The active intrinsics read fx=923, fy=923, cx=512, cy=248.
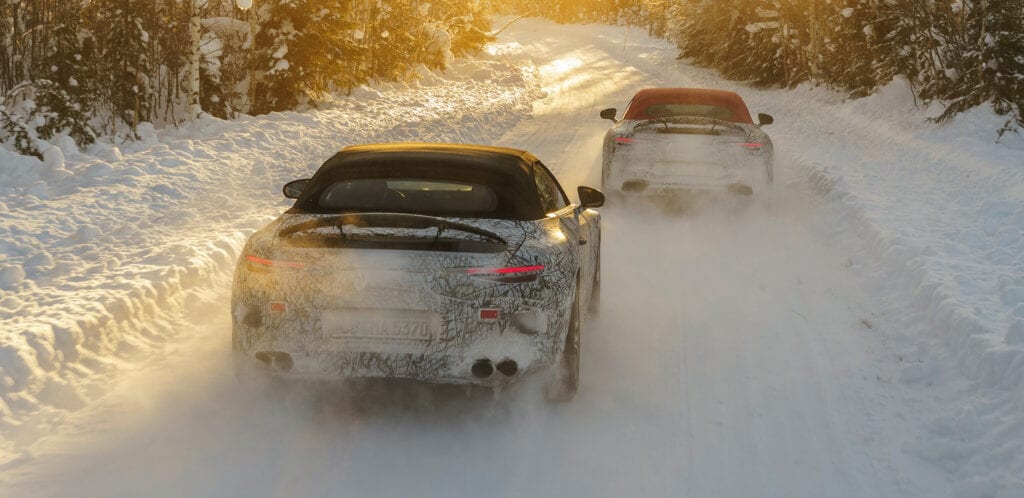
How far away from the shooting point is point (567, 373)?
477 cm

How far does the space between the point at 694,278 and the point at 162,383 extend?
179 inches

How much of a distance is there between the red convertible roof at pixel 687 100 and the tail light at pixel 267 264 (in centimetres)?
805

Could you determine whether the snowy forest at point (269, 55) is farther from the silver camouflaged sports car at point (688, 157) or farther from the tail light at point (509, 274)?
the tail light at point (509, 274)

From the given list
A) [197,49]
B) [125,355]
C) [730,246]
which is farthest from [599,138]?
[125,355]

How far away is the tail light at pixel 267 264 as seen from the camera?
432 cm

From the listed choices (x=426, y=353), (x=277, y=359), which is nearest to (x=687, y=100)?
(x=426, y=353)

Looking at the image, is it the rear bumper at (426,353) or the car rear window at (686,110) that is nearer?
the rear bumper at (426,353)

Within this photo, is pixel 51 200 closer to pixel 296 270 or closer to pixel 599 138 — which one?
pixel 296 270

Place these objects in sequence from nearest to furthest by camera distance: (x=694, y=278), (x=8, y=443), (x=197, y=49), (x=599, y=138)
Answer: (x=8, y=443) < (x=694, y=278) < (x=197, y=49) < (x=599, y=138)

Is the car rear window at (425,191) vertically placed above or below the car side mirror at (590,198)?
above

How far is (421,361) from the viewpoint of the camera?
14.1ft

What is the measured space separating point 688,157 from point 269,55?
34.1 ft

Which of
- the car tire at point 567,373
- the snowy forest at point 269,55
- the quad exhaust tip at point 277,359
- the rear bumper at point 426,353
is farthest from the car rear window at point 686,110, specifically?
the quad exhaust tip at point 277,359

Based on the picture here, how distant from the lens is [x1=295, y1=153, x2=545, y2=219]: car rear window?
16.2ft
